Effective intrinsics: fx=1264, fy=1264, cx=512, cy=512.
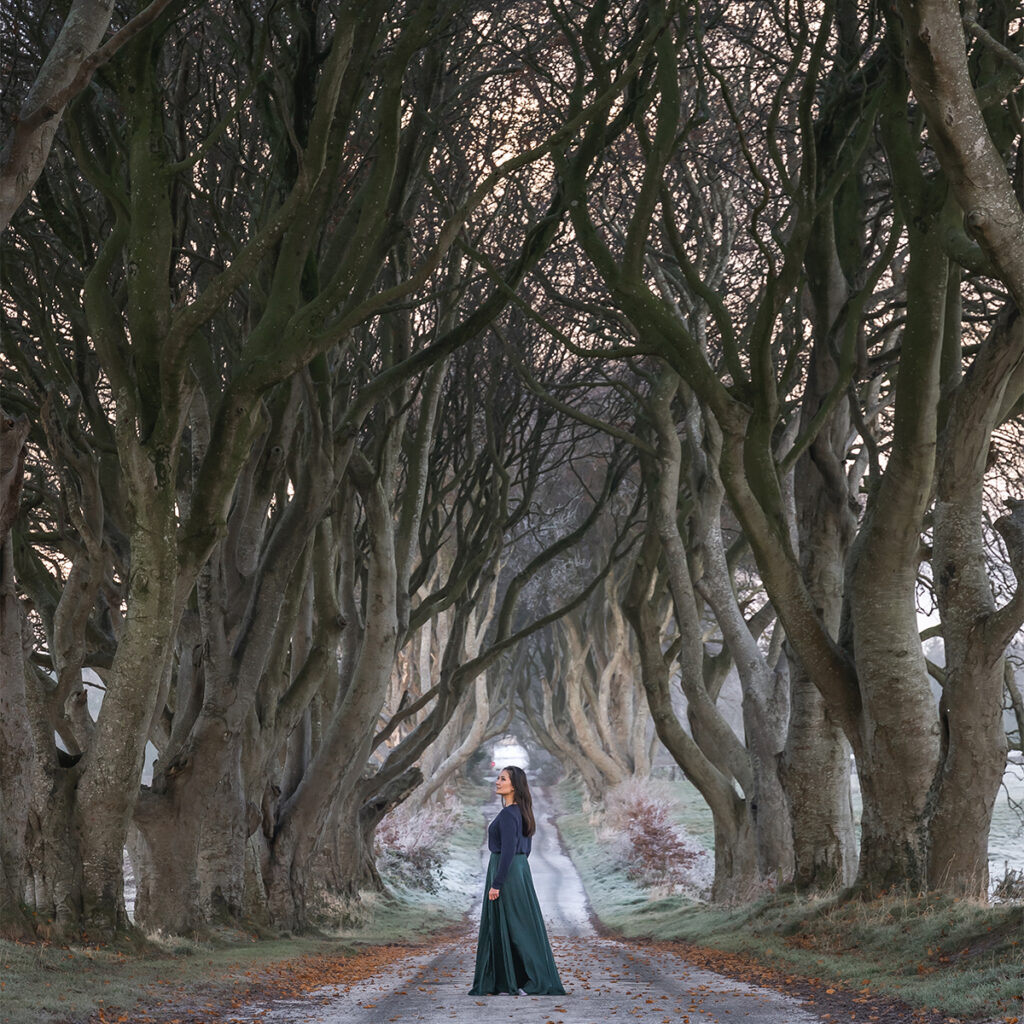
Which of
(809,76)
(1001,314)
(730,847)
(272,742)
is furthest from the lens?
(730,847)

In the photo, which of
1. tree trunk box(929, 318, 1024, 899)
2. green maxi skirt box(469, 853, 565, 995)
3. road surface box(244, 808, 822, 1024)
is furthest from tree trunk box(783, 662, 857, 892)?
green maxi skirt box(469, 853, 565, 995)

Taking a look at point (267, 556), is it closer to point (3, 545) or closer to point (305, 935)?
point (3, 545)

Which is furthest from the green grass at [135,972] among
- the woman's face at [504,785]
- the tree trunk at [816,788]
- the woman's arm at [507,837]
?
the tree trunk at [816,788]

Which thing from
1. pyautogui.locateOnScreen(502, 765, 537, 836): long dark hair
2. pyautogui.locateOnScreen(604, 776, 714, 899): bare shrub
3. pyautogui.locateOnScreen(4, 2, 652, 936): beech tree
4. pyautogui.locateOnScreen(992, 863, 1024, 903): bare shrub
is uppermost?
pyautogui.locateOnScreen(4, 2, 652, 936): beech tree

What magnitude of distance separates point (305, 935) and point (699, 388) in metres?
7.34

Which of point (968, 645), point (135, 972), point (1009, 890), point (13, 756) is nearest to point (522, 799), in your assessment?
point (135, 972)

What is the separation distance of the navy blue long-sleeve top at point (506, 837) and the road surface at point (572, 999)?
0.83 meters

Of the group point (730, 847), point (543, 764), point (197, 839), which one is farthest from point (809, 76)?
point (543, 764)

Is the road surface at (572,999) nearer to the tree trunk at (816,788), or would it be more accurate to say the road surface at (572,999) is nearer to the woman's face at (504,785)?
the woman's face at (504,785)

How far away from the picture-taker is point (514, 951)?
8414mm

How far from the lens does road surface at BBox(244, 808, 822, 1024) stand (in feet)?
21.1

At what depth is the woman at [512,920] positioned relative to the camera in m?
8.25

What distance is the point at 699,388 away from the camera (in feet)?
32.3

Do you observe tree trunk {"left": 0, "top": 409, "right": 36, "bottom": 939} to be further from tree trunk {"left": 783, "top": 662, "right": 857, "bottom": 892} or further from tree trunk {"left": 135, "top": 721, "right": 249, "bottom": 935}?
tree trunk {"left": 783, "top": 662, "right": 857, "bottom": 892}
